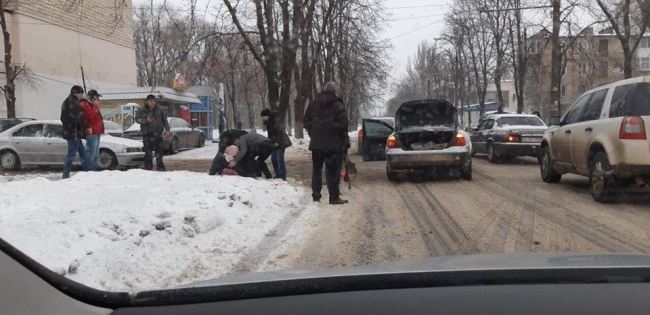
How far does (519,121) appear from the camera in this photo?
16547 millimetres

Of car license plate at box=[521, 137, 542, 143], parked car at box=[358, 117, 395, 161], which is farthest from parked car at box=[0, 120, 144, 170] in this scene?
car license plate at box=[521, 137, 542, 143]

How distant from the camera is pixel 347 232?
258 inches

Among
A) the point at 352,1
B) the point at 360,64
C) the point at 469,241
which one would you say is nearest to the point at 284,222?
the point at 469,241

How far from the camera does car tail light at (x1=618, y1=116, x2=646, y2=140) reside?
7223 mm

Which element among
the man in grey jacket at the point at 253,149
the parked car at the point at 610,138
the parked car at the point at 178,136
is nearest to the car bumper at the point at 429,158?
the parked car at the point at 610,138

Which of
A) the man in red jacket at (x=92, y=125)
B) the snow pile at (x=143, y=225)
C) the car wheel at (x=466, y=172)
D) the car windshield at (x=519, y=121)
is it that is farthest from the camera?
the car windshield at (x=519, y=121)

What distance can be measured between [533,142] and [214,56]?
37.3 feet

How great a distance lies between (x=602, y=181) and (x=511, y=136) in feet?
25.0

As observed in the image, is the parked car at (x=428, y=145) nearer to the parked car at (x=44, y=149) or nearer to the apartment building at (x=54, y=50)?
the parked car at (x=44, y=149)

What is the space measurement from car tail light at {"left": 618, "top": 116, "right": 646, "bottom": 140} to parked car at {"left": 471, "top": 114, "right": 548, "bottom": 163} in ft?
25.2

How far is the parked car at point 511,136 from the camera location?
604 inches

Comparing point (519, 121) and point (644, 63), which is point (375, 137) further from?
point (644, 63)

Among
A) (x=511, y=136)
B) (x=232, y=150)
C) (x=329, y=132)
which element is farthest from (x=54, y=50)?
(x=329, y=132)

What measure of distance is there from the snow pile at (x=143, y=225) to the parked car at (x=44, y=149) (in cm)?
691
